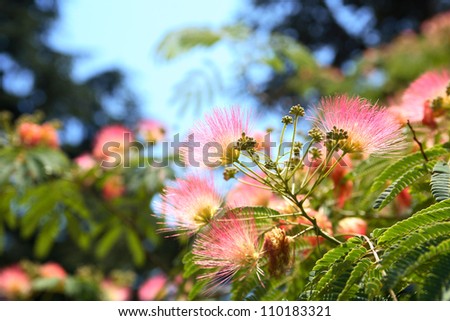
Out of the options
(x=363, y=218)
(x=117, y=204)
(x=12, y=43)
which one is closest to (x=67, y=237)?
(x=12, y=43)

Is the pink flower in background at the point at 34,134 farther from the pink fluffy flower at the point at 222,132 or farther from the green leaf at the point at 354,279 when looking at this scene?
the green leaf at the point at 354,279

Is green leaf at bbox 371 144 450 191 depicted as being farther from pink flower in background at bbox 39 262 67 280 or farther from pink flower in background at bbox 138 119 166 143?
pink flower in background at bbox 39 262 67 280

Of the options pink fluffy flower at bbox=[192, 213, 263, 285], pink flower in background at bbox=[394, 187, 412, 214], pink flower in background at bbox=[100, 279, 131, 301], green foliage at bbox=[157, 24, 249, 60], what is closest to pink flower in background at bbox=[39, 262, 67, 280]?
pink flower in background at bbox=[100, 279, 131, 301]

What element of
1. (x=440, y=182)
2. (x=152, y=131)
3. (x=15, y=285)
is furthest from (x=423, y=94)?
(x=15, y=285)

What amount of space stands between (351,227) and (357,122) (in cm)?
45

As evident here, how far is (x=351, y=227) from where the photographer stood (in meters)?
1.48

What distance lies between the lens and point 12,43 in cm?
1342

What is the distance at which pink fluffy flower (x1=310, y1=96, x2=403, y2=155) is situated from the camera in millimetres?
1103

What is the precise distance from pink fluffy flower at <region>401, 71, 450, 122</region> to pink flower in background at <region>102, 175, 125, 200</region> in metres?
1.73

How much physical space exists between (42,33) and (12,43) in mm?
1040

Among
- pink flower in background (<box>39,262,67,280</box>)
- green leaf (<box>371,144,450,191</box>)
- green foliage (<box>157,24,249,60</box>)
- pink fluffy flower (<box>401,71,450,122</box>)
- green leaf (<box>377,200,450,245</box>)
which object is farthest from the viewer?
pink flower in background (<box>39,262,67,280</box>)

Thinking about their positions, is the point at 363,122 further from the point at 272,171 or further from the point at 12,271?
the point at 12,271

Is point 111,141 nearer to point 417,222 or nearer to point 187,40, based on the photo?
point 187,40

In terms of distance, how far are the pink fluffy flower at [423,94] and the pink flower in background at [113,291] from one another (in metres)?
2.49
